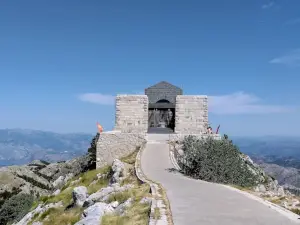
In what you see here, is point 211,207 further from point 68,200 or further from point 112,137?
point 112,137

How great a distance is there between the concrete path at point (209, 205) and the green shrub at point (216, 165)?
97 cm

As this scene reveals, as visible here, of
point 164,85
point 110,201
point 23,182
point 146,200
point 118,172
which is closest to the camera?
point 146,200

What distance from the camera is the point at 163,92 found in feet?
117

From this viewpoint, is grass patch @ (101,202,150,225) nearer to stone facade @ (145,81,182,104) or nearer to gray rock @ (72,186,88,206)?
gray rock @ (72,186,88,206)

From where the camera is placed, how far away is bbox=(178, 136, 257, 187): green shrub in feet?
57.6

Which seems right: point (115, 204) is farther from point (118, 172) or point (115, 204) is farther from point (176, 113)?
point (176, 113)

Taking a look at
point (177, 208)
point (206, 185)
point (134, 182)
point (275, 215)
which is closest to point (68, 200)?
point (134, 182)

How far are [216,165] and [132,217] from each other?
8648mm

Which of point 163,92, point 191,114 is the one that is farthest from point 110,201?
point 163,92

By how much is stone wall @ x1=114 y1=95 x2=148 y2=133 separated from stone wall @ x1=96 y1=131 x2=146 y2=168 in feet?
10.6

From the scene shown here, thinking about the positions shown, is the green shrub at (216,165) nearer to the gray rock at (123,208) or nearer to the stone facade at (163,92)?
the gray rock at (123,208)

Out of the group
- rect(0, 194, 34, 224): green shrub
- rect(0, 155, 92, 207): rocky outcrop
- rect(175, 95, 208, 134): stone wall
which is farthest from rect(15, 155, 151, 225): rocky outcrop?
rect(0, 155, 92, 207): rocky outcrop

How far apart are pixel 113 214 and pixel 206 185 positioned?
5.78 metres

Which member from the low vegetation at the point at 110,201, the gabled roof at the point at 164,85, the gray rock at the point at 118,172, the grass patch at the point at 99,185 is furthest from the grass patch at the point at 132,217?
the gabled roof at the point at 164,85
